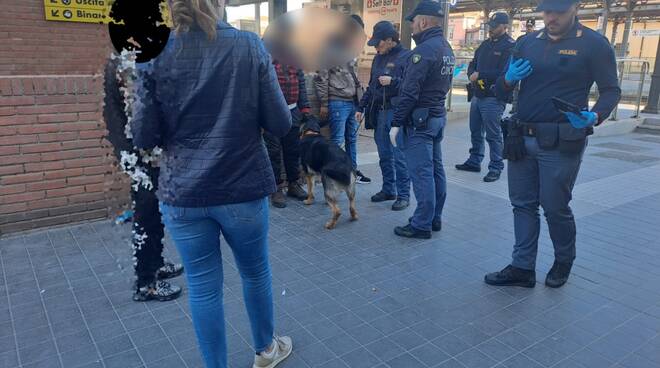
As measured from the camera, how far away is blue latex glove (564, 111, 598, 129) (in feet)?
9.88

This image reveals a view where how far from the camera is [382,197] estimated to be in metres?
5.52

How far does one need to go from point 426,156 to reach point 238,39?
2711mm

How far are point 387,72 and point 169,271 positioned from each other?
10.1ft

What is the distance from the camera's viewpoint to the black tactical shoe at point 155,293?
3234 millimetres

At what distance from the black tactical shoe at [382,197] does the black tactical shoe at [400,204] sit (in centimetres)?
22

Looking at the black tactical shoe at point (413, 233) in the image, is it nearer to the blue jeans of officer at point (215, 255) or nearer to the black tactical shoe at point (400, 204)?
the black tactical shoe at point (400, 204)

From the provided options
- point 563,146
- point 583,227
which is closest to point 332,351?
point 563,146

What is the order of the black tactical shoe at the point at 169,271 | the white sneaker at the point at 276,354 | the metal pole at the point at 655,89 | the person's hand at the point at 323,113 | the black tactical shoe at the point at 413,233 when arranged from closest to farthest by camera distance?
the white sneaker at the point at 276,354 < the black tactical shoe at the point at 169,271 < the black tactical shoe at the point at 413,233 < the person's hand at the point at 323,113 < the metal pole at the point at 655,89

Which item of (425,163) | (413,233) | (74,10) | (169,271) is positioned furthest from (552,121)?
(74,10)

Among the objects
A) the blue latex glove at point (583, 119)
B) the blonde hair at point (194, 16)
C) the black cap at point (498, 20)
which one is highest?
the black cap at point (498, 20)

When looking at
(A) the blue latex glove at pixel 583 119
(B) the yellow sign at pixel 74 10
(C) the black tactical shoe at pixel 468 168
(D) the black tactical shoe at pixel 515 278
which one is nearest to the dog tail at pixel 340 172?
(D) the black tactical shoe at pixel 515 278

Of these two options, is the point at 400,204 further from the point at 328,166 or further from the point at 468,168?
the point at 468,168

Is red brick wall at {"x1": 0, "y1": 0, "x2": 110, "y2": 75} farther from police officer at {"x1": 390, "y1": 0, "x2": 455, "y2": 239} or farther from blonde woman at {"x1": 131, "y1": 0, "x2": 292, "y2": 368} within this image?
blonde woman at {"x1": 131, "y1": 0, "x2": 292, "y2": 368}

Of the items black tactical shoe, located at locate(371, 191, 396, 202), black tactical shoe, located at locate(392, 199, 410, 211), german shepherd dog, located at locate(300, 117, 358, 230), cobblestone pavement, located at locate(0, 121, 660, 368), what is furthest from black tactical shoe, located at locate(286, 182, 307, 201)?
black tactical shoe, located at locate(392, 199, 410, 211)
